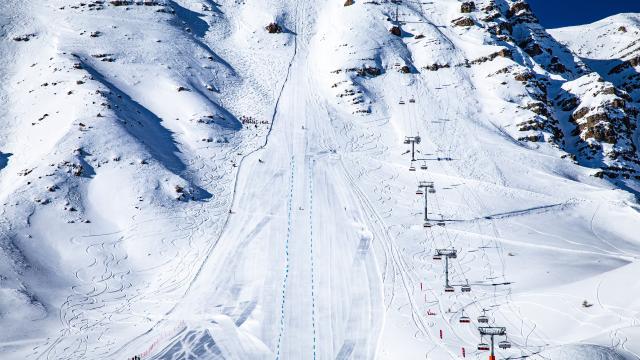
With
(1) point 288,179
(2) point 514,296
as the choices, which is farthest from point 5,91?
(2) point 514,296

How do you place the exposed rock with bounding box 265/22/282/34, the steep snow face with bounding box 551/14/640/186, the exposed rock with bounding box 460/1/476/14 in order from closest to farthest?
the steep snow face with bounding box 551/14/640/186 < the exposed rock with bounding box 265/22/282/34 < the exposed rock with bounding box 460/1/476/14

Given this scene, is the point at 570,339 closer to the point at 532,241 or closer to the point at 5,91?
the point at 532,241

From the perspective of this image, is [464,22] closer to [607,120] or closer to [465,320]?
[607,120]

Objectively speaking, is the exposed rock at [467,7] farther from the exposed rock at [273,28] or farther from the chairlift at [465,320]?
the chairlift at [465,320]

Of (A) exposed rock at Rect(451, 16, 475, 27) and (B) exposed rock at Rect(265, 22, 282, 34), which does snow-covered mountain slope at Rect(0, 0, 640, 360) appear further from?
(B) exposed rock at Rect(265, 22, 282, 34)

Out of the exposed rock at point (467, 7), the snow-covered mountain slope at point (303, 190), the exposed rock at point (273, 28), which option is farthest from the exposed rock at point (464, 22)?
the exposed rock at point (273, 28)

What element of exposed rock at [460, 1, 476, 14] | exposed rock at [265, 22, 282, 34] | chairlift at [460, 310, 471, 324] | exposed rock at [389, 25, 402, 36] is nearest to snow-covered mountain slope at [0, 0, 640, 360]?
chairlift at [460, 310, 471, 324]

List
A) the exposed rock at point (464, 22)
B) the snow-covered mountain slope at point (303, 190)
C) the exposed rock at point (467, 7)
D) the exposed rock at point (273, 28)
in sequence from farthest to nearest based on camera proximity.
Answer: the exposed rock at point (467, 7), the exposed rock at point (273, 28), the exposed rock at point (464, 22), the snow-covered mountain slope at point (303, 190)

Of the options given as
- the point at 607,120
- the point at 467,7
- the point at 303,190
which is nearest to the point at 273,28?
the point at 467,7
